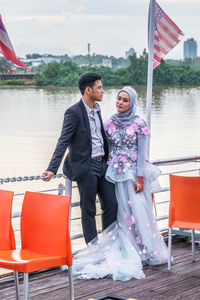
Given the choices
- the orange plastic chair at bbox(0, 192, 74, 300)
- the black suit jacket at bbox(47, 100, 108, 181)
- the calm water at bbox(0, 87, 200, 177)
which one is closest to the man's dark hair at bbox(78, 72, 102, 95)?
the black suit jacket at bbox(47, 100, 108, 181)

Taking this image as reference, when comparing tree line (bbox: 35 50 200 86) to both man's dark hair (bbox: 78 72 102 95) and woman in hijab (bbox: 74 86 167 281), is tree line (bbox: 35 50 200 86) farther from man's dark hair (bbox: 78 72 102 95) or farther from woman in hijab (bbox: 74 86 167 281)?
man's dark hair (bbox: 78 72 102 95)

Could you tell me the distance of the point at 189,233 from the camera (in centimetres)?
484

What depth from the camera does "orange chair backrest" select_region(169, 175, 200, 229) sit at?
4.22 meters

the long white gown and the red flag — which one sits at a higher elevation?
the red flag

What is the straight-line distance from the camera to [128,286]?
12.5 ft

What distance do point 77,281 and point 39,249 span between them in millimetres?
827

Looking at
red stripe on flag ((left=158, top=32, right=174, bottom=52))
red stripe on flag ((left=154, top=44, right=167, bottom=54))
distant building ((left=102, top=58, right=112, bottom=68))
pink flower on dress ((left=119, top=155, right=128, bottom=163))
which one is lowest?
pink flower on dress ((left=119, top=155, right=128, bottom=163))

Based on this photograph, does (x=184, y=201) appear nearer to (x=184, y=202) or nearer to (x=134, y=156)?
(x=184, y=202)

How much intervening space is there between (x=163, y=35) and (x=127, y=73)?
24850 millimetres

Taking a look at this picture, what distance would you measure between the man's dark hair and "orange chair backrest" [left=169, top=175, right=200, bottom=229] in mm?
943

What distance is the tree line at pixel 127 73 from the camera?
28573 mm

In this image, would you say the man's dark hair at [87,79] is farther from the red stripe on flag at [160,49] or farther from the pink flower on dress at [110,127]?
the red stripe on flag at [160,49]

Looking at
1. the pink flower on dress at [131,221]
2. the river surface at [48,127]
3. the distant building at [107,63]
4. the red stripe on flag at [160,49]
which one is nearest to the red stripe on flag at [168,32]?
the red stripe on flag at [160,49]

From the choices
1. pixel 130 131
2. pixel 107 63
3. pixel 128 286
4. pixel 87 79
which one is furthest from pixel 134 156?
pixel 107 63
